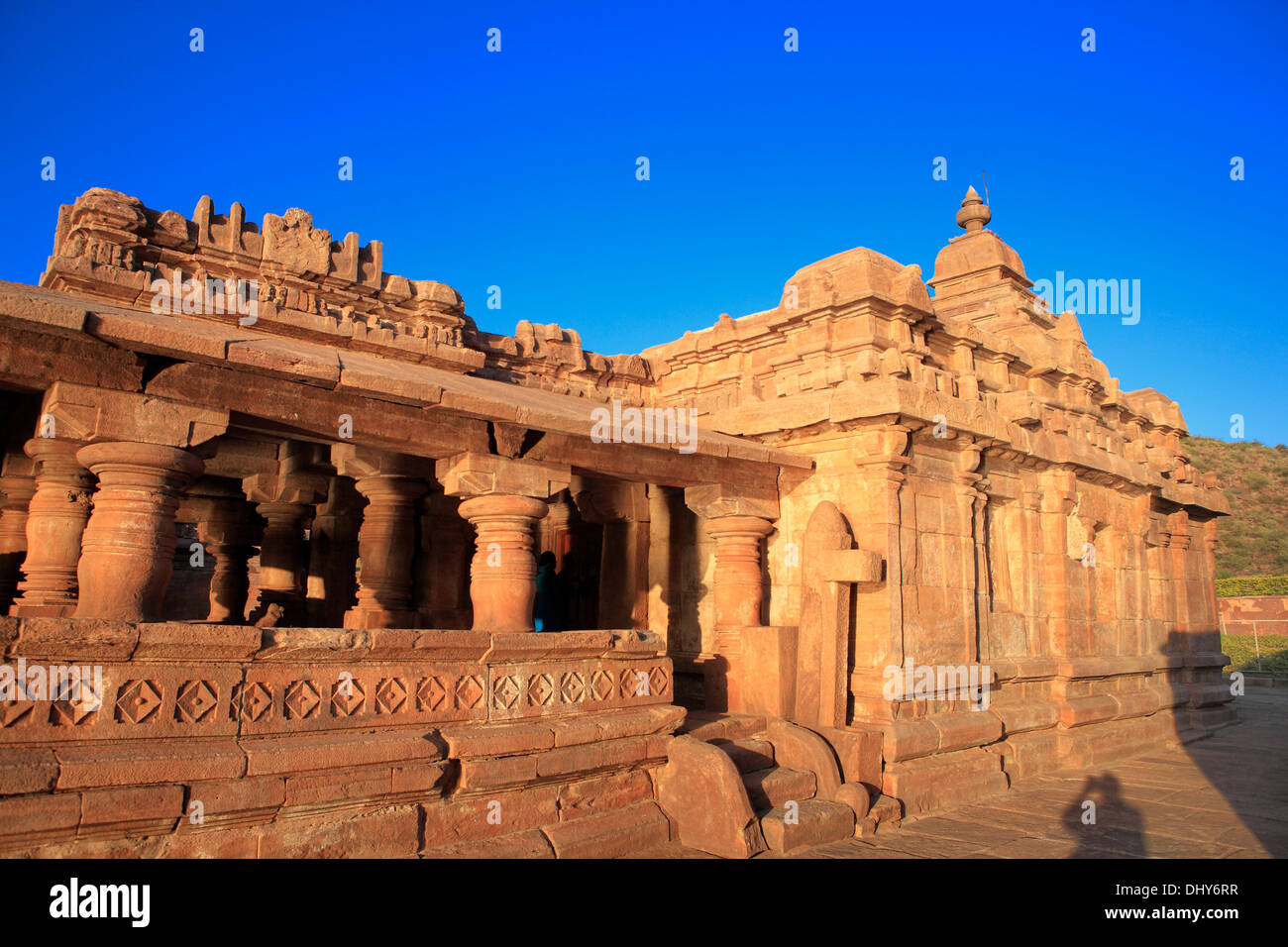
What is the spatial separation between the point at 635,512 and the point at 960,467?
371cm

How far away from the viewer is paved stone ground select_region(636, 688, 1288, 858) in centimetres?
639

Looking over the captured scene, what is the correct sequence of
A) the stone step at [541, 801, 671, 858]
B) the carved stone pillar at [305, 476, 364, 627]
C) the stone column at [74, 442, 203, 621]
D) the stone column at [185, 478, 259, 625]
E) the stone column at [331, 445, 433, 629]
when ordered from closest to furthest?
the stone column at [74, 442, 203, 621], the stone step at [541, 801, 671, 858], the stone column at [331, 445, 433, 629], the carved stone pillar at [305, 476, 364, 627], the stone column at [185, 478, 259, 625]

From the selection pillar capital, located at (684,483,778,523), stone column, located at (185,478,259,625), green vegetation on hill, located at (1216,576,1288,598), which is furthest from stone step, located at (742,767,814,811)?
green vegetation on hill, located at (1216,576,1288,598)

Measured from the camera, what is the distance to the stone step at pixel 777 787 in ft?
21.4

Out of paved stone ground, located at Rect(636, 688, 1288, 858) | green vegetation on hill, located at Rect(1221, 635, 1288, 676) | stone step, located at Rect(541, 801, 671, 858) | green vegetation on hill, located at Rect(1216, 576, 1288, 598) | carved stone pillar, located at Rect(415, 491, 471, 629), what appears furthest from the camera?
green vegetation on hill, located at Rect(1216, 576, 1288, 598)

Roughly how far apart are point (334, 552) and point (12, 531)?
3260 millimetres

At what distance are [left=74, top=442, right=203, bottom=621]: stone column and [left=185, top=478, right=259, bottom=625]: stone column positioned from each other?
18.6 feet

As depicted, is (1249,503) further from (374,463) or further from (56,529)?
(56,529)

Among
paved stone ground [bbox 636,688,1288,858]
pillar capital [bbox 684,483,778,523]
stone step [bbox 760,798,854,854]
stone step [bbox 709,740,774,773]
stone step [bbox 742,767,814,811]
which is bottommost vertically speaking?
paved stone ground [bbox 636,688,1288,858]

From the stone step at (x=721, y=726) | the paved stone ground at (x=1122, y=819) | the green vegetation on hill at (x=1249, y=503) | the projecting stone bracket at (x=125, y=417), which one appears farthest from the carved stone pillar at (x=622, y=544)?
the green vegetation on hill at (x=1249, y=503)

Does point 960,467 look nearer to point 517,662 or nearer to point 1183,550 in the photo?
point 517,662

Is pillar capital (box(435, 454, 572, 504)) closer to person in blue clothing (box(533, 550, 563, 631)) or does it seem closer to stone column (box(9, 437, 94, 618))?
stone column (box(9, 437, 94, 618))

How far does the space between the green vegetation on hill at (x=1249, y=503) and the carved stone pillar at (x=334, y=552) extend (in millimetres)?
37154

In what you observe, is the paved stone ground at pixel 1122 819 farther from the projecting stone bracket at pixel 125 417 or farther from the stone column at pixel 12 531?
the stone column at pixel 12 531
